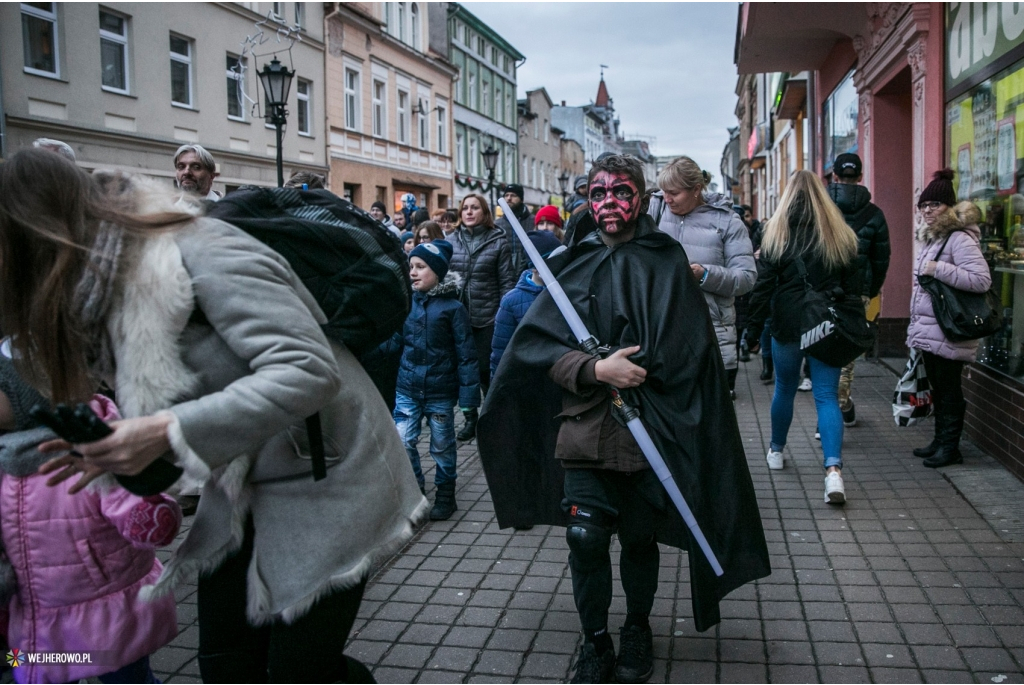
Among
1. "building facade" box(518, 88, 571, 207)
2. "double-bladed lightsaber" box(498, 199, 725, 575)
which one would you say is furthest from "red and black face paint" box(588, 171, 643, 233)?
"building facade" box(518, 88, 571, 207)

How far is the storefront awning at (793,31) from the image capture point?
11.9m

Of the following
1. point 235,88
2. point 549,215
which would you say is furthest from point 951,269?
point 235,88

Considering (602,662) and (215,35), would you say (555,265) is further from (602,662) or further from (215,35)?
(215,35)

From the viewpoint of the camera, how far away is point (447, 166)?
3925 centimetres

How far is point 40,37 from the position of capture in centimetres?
1644

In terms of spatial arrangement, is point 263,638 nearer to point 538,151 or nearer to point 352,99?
point 352,99

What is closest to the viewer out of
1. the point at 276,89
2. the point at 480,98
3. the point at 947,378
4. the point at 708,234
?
the point at 708,234

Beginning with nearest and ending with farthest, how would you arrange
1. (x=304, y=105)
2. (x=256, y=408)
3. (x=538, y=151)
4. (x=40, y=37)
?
(x=256, y=408) < (x=40, y=37) < (x=304, y=105) < (x=538, y=151)

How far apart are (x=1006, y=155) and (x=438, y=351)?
4.24m

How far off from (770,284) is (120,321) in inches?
187

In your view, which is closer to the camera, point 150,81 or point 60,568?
point 60,568

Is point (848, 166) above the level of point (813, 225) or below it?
above

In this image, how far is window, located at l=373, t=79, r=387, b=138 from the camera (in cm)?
3228

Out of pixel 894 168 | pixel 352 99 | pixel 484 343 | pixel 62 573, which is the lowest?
pixel 62 573
